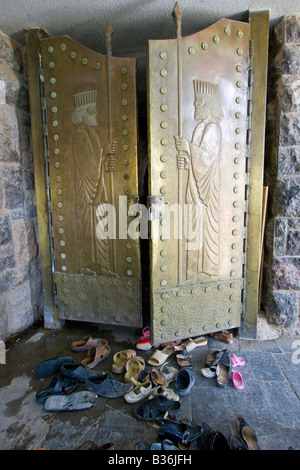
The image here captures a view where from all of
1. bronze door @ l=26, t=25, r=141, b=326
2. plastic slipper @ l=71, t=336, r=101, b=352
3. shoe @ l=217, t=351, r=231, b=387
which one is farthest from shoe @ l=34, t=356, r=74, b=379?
shoe @ l=217, t=351, r=231, b=387

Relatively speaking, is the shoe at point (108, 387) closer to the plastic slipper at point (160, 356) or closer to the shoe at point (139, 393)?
the shoe at point (139, 393)

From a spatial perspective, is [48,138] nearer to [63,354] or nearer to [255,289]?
[63,354]

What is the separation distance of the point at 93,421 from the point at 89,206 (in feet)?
4.09

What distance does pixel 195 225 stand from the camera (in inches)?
68.3

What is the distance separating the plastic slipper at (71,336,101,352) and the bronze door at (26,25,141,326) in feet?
0.48

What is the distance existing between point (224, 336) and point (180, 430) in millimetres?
822

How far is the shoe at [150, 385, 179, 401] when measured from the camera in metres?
1.41

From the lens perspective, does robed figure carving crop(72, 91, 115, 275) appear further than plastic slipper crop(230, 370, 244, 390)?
Yes

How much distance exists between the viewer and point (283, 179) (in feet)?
5.99

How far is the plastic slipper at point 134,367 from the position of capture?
5.10 ft

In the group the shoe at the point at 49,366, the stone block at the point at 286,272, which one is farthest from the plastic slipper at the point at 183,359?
the stone block at the point at 286,272

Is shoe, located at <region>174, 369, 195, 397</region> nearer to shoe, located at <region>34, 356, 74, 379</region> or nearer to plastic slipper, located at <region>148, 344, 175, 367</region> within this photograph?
plastic slipper, located at <region>148, 344, 175, 367</region>
